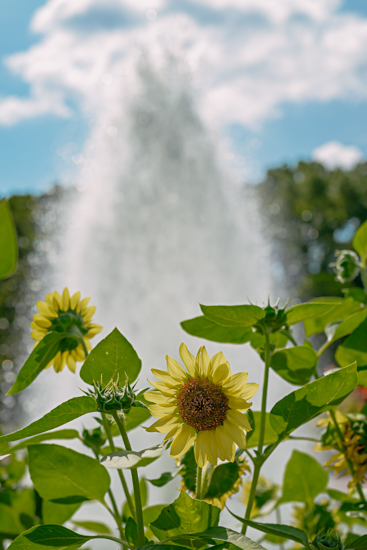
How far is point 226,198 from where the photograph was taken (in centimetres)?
1009

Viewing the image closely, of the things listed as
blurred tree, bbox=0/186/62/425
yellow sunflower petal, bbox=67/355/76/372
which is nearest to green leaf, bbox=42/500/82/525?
yellow sunflower petal, bbox=67/355/76/372

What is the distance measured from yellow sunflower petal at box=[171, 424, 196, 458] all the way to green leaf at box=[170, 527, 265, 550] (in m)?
0.06

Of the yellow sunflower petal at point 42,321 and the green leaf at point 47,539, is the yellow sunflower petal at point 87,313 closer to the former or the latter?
the yellow sunflower petal at point 42,321

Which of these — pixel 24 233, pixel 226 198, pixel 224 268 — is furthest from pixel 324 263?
pixel 24 233

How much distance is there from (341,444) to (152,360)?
5.90 m

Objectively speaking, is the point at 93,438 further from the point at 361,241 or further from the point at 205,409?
the point at 361,241

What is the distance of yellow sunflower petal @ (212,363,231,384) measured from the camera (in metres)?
0.43

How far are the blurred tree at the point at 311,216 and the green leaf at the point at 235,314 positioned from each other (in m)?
12.0

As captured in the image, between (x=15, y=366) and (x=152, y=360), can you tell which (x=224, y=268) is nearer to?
(x=152, y=360)

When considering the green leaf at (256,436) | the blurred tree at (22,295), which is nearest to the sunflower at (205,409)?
the green leaf at (256,436)

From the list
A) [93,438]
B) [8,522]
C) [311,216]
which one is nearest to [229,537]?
[93,438]

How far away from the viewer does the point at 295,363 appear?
22.0 inches

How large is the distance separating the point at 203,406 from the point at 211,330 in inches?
5.6

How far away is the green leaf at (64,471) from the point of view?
19.9 inches
